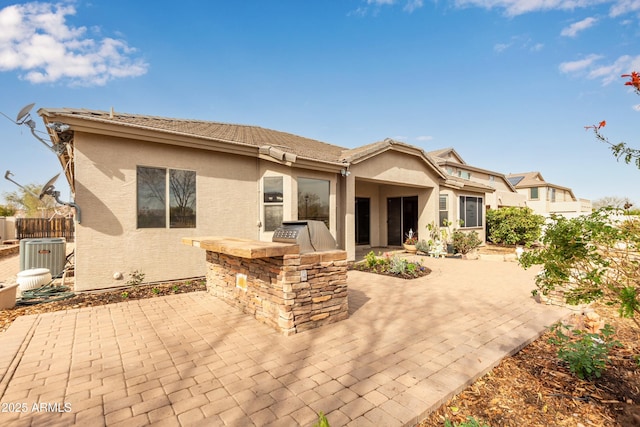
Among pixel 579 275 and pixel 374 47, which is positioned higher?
pixel 374 47

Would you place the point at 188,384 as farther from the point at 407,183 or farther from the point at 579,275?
the point at 407,183

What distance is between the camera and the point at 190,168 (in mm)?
7262

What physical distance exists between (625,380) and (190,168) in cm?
829

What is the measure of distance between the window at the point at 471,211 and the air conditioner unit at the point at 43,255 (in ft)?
49.4

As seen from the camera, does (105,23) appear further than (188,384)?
Yes

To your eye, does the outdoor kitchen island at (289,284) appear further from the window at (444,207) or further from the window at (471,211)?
the window at (471,211)

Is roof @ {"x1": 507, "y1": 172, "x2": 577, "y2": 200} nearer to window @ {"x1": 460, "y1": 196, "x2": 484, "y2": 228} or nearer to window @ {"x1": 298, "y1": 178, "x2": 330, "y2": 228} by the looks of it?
window @ {"x1": 460, "y1": 196, "x2": 484, "y2": 228}

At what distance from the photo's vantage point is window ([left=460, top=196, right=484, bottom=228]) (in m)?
14.3

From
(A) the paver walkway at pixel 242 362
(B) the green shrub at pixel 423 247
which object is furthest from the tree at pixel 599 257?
(B) the green shrub at pixel 423 247

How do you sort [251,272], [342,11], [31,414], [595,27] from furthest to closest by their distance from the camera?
1. [342,11]
2. [595,27]
3. [251,272]
4. [31,414]

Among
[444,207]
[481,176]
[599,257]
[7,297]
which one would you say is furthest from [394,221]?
[481,176]

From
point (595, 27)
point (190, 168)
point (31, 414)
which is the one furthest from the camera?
point (595, 27)

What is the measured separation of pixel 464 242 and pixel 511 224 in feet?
18.1

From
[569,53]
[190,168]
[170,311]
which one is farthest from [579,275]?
[569,53]
